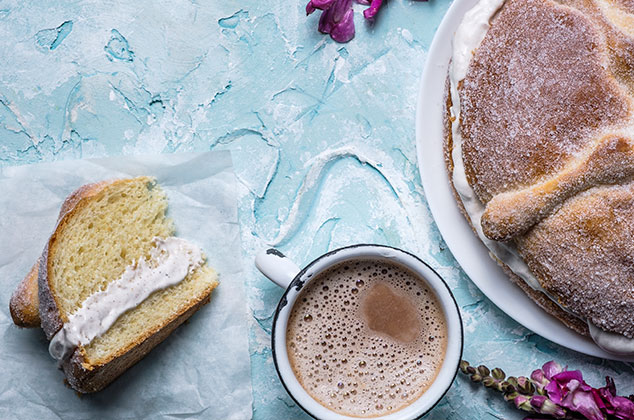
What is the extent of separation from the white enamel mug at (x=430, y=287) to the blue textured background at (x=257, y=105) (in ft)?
0.44

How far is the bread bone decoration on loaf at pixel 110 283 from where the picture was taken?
1305mm

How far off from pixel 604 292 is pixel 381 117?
0.55 meters

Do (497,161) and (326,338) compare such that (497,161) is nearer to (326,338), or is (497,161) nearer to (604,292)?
(604,292)

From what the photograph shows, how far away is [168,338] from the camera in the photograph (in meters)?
1.43

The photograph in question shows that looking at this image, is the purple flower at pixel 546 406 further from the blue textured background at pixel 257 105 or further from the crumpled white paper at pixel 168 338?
the crumpled white paper at pixel 168 338

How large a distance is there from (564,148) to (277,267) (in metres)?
0.56

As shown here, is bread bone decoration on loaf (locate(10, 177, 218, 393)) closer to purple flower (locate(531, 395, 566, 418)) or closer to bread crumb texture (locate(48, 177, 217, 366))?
bread crumb texture (locate(48, 177, 217, 366))

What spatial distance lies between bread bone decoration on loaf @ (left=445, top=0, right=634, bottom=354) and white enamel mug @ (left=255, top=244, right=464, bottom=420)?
153 mm

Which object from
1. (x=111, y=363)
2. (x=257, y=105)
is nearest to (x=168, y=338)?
(x=111, y=363)

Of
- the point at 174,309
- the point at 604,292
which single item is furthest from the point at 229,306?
the point at 604,292

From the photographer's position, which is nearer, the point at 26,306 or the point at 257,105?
the point at 26,306

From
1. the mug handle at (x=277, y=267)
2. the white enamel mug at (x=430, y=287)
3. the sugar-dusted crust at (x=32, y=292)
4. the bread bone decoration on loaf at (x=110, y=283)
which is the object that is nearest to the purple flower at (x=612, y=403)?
the white enamel mug at (x=430, y=287)

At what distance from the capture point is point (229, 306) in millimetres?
1428

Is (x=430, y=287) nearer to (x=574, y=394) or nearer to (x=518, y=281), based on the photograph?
(x=518, y=281)
